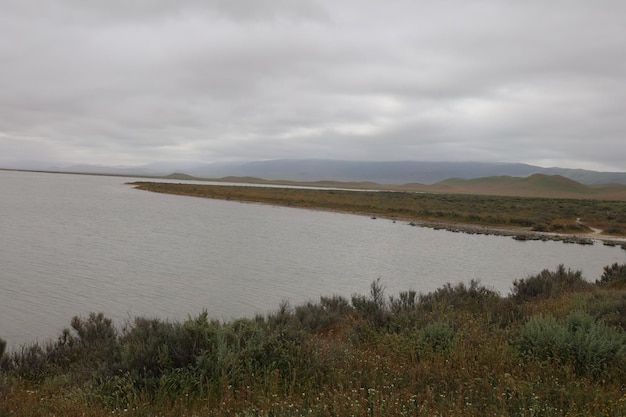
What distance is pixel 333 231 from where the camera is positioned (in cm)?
3481

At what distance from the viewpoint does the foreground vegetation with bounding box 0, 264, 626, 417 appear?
499 centimetres

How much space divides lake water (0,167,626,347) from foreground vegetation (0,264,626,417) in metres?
4.06

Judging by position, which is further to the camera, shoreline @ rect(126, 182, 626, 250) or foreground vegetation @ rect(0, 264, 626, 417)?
shoreline @ rect(126, 182, 626, 250)

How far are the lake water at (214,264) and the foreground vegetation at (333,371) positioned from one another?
406cm

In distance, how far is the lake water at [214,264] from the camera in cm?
1307

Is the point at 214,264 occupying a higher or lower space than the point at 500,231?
lower

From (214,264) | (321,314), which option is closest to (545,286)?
(321,314)

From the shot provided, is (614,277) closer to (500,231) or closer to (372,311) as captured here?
(372,311)

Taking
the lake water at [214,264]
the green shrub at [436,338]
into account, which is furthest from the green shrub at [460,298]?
the lake water at [214,264]

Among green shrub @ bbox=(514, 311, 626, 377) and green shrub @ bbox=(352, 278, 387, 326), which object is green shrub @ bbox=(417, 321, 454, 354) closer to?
green shrub @ bbox=(514, 311, 626, 377)

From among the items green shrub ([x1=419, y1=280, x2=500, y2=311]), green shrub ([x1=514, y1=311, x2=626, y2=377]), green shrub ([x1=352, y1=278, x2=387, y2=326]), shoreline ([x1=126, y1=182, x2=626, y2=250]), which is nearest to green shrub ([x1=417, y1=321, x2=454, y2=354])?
green shrub ([x1=514, y1=311, x2=626, y2=377])

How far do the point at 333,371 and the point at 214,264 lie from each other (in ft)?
46.9

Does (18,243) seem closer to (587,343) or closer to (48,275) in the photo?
(48,275)

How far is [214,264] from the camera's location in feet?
65.3
